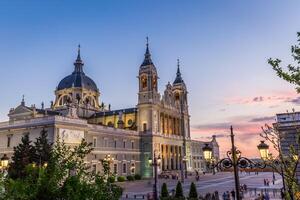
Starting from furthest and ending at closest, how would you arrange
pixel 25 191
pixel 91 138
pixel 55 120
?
1. pixel 91 138
2. pixel 55 120
3. pixel 25 191

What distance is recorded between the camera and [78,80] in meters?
79.9

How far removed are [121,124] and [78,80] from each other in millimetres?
20344

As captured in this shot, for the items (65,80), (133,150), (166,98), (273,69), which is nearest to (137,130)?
(133,150)

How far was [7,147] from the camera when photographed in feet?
155

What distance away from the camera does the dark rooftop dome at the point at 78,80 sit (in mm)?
79500

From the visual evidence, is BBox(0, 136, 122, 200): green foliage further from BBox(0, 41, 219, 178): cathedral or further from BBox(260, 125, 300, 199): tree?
BBox(0, 41, 219, 178): cathedral

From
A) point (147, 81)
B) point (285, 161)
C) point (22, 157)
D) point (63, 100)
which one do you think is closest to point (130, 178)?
point (147, 81)

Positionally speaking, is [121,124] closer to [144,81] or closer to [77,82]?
[144,81]

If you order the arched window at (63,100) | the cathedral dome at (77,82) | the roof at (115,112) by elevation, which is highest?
the cathedral dome at (77,82)

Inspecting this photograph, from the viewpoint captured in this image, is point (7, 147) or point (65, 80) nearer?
point (7, 147)

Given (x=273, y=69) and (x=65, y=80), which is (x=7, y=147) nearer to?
(x=65, y=80)

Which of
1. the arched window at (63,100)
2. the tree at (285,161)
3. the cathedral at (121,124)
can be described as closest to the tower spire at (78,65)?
the cathedral at (121,124)

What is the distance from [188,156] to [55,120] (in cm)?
4882

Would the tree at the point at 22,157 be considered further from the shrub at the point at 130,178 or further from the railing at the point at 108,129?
the shrub at the point at 130,178
